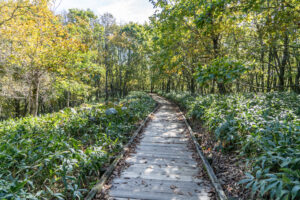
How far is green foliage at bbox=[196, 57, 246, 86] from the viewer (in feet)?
11.3

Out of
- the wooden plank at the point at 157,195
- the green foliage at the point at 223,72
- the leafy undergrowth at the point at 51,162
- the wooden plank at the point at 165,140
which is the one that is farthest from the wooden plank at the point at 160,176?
the wooden plank at the point at 165,140

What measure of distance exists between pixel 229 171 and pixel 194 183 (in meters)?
0.87

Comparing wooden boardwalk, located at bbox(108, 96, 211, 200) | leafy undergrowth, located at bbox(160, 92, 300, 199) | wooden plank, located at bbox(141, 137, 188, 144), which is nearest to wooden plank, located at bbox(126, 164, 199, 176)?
wooden boardwalk, located at bbox(108, 96, 211, 200)

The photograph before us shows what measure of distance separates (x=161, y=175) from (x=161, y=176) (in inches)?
1.7

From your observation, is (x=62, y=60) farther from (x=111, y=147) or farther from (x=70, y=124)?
(x=111, y=147)

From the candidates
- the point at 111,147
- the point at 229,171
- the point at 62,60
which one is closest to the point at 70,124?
the point at 111,147

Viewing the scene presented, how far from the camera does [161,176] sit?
362cm

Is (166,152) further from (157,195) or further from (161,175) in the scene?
(157,195)

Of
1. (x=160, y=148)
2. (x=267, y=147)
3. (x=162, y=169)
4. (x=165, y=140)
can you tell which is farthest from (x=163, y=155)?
(x=267, y=147)

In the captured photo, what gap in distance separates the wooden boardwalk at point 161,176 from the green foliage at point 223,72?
215cm

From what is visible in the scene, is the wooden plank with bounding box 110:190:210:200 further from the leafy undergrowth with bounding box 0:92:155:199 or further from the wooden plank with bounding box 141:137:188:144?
the wooden plank with bounding box 141:137:188:144

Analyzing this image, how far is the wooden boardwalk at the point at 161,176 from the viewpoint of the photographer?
3018 mm

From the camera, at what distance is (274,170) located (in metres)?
2.48

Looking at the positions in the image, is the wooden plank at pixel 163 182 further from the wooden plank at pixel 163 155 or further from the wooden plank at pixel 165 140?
the wooden plank at pixel 165 140
